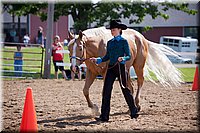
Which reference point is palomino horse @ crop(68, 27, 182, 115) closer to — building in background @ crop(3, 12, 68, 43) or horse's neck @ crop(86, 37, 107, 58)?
horse's neck @ crop(86, 37, 107, 58)

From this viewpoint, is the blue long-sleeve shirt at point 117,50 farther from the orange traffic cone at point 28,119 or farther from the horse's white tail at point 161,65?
the horse's white tail at point 161,65

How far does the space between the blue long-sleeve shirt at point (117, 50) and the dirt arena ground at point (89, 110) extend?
109cm

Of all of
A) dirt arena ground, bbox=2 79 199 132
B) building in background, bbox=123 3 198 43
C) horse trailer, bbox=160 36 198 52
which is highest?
building in background, bbox=123 3 198 43

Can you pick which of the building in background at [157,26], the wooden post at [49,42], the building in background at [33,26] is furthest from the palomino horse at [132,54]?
the building in background at [33,26]

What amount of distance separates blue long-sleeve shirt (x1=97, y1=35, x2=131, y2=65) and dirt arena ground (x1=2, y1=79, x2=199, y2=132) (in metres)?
1.09

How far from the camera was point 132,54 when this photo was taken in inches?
312

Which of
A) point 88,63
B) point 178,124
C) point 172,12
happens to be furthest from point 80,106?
point 172,12

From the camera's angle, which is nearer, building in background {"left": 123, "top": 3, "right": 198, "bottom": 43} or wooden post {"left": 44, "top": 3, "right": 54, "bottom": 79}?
wooden post {"left": 44, "top": 3, "right": 54, "bottom": 79}

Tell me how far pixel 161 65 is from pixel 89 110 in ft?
8.90

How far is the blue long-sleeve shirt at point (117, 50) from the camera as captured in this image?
22.0ft

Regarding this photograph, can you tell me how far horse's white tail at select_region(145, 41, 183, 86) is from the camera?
9.38 meters

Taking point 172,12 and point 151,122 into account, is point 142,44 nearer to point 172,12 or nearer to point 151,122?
point 151,122

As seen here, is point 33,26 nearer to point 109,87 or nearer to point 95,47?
point 95,47

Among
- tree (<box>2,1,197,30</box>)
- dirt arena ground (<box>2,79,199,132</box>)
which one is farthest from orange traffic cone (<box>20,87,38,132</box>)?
tree (<box>2,1,197,30</box>)
